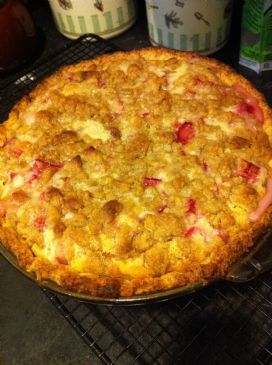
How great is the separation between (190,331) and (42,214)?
19.8 inches

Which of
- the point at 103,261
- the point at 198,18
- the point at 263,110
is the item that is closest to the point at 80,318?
the point at 103,261

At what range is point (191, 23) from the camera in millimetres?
1468

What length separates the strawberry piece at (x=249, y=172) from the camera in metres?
1.00

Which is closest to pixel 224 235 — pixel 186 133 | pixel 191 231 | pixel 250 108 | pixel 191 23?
pixel 191 231

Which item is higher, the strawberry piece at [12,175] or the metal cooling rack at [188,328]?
the strawberry piece at [12,175]

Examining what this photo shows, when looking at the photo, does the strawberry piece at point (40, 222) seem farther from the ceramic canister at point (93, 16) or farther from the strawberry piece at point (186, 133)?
the ceramic canister at point (93, 16)

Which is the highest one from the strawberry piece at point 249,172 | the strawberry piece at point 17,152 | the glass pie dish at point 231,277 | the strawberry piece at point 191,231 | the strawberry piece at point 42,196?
the strawberry piece at point 17,152

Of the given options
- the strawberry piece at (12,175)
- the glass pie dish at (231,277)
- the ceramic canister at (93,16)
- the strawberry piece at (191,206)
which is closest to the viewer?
the glass pie dish at (231,277)

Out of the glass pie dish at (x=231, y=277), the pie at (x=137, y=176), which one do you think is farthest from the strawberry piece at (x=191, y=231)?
the glass pie dish at (x=231, y=277)

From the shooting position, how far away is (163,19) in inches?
59.4

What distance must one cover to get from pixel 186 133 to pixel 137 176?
0.67ft

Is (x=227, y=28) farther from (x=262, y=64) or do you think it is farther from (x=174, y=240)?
(x=174, y=240)

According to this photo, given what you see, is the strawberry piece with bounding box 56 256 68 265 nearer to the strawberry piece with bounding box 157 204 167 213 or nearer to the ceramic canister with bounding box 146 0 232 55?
the strawberry piece with bounding box 157 204 167 213

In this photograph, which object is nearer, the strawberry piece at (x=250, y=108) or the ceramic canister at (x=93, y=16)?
the strawberry piece at (x=250, y=108)
